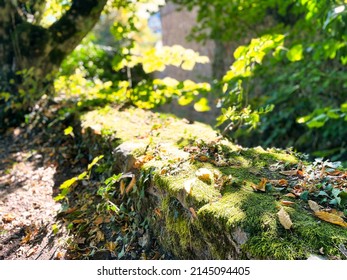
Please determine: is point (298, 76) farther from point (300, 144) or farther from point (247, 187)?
point (247, 187)

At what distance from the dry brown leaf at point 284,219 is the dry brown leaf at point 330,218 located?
166mm

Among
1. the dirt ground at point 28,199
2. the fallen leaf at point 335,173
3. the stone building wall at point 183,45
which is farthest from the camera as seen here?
the stone building wall at point 183,45

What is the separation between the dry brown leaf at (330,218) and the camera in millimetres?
1728

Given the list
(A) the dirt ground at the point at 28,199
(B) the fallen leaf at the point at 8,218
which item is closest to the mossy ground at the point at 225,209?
(A) the dirt ground at the point at 28,199

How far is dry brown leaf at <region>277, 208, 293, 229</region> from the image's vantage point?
1.69 meters

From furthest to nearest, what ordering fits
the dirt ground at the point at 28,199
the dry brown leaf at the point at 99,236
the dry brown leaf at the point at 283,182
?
the dirt ground at the point at 28,199, the dry brown leaf at the point at 99,236, the dry brown leaf at the point at 283,182

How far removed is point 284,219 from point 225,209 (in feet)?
0.96

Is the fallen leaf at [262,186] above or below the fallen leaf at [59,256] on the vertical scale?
above

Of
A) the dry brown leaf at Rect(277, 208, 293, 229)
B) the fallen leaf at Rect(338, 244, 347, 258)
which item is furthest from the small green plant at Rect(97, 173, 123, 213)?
the fallen leaf at Rect(338, 244, 347, 258)

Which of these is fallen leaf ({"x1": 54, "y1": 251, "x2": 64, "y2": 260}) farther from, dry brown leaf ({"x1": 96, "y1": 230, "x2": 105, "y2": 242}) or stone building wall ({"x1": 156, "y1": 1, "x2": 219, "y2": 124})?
stone building wall ({"x1": 156, "y1": 1, "x2": 219, "y2": 124})

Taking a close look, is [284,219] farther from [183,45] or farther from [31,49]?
[183,45]

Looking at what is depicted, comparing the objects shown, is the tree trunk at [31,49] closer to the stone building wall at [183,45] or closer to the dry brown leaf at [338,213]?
the dry brown leaf at [338,213]

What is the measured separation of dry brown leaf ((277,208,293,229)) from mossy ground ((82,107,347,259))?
2cm

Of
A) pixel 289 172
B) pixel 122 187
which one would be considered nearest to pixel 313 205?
pixel 289 172
